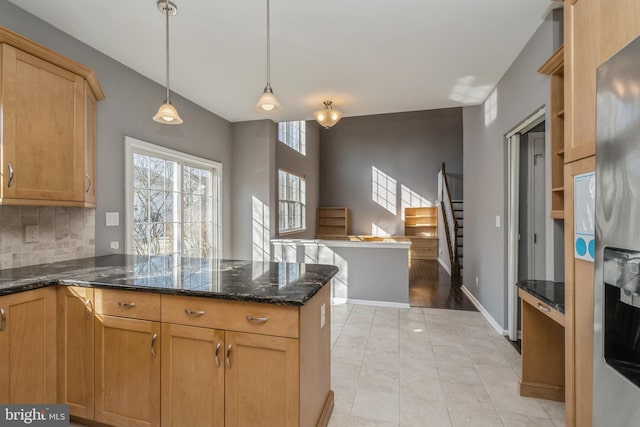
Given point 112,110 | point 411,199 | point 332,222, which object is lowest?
point 332,222

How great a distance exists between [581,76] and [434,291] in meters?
4.25

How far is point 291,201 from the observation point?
22.1 feet

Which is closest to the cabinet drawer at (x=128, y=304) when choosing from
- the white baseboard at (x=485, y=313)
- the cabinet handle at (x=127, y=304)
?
the cabinet handle at (x=127, y=304)

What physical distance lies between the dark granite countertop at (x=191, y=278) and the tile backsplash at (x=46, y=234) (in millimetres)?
98

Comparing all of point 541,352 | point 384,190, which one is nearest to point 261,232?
point 541,352

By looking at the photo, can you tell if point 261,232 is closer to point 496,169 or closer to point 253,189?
point 253,189

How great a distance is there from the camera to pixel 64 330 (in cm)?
174

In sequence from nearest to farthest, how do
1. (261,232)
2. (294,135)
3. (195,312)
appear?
(195,312)
(261,232)
(294,135)

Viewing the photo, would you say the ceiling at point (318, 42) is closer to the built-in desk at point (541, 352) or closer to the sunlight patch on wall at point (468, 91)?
the sunlight patch on wall at point (468, 91)

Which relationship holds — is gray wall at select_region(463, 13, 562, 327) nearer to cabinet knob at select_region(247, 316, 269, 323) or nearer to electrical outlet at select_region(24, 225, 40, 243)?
cabinet knob at select_region(247, 316, 269, 323)

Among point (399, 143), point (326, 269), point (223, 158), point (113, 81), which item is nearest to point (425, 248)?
point (399, 143)

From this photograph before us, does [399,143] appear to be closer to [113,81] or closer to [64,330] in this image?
[113,81]

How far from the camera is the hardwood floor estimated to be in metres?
4.20

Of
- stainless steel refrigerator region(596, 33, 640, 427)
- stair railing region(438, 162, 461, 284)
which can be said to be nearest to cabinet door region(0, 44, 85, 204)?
stainless steel refrigerator region(596, 33, 640, 427)
